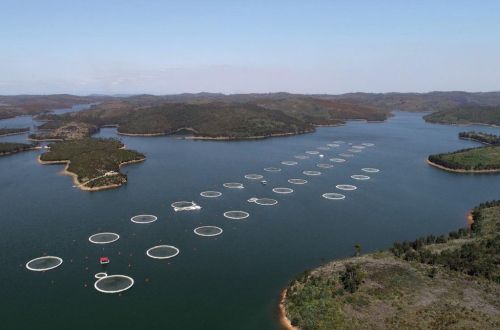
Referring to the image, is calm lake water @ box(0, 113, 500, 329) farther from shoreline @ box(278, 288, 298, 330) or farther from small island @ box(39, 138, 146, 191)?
small island @ box(39, 138, 146, 191)

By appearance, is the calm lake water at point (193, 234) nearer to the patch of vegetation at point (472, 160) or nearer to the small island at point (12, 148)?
the patch of vegetation at point (472, 160)

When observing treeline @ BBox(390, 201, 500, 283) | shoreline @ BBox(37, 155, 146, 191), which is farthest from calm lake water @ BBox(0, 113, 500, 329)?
treeline @ BBox(390, 201, 500, 283)

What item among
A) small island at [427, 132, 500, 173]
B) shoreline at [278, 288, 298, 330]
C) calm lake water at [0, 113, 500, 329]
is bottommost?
shoreline at [278, 288, 298, 330]

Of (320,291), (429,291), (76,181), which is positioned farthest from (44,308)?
(76,181)

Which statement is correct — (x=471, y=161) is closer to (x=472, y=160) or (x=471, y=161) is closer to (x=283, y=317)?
(x=472, y=160)

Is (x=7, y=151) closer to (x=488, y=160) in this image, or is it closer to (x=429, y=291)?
(x=429, y=291)

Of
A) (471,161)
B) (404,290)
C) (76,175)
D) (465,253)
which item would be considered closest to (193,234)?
(404,290)
